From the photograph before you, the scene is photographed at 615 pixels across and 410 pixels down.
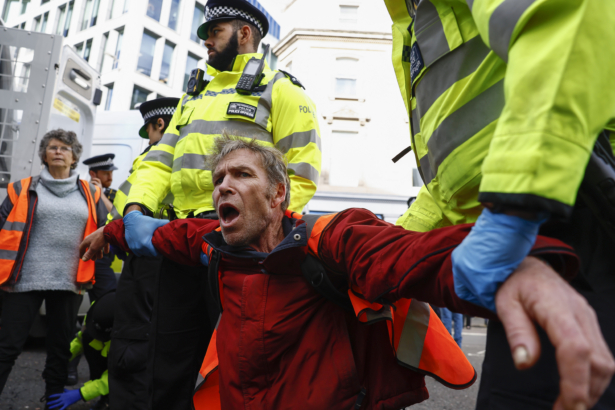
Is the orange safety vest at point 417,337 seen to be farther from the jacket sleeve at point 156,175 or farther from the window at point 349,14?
the window at point 349,14

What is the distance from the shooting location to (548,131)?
72cm

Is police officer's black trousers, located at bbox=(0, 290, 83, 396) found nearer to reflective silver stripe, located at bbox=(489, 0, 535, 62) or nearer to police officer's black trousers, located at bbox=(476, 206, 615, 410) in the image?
police officer's black trousers, located at bbox=(476, 206, 615, 410)

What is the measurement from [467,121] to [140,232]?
1821 mm

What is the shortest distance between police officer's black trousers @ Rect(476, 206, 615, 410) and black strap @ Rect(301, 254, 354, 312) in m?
0.63

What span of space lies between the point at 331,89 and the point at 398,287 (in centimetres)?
1927

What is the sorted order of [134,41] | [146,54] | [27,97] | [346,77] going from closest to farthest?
[27,97] → [346,77] → [134,41] → [146,54]

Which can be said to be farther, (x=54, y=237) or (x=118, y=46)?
(x=118, y=46)

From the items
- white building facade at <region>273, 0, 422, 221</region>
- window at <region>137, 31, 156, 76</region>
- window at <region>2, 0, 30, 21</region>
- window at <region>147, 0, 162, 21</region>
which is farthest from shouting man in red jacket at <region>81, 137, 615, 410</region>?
window at <region>2, 0, 30, 21</region>

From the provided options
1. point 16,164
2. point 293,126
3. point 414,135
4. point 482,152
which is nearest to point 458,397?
point 293,126

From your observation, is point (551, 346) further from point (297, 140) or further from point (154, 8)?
point (154, 8)

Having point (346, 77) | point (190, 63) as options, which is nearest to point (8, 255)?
point (346, 77)

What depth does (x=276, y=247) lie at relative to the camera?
5.03 ft

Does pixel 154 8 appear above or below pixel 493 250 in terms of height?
above

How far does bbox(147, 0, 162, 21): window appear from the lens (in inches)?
952
